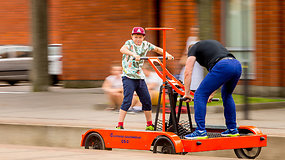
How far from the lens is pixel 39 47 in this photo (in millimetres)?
15312

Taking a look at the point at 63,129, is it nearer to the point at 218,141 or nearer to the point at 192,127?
the point at 192,127

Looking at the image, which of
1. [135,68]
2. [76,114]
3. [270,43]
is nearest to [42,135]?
[76,114]

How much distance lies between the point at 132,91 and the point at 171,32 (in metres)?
7.72

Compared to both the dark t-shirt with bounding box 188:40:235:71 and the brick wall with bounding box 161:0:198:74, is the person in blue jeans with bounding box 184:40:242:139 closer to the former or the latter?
the dark t-shirt with bounding box 188:40:235:71

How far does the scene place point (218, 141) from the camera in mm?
6625

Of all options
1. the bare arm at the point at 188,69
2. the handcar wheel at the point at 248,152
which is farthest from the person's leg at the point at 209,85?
the handcar wheel at the point at 248,152

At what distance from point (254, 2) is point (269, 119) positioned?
4973 mm

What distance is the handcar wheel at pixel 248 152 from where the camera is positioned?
7.04m

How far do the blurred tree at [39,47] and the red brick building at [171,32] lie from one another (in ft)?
7.37

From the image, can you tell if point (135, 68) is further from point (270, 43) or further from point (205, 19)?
point (270, 43)

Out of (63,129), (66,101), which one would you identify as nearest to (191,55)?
(63,129)

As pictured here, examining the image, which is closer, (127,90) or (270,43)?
(127,90)

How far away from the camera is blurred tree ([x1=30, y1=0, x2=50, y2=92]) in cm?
1531

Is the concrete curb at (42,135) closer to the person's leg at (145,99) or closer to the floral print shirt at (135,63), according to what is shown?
the person's leg at (145,99)
